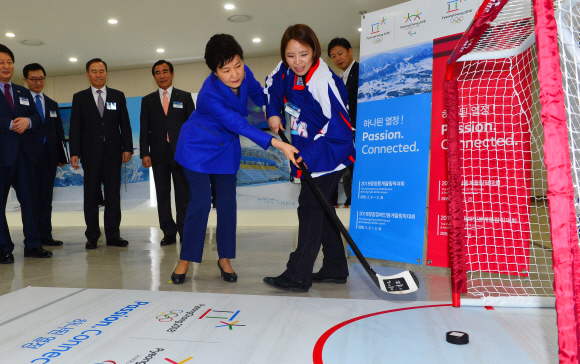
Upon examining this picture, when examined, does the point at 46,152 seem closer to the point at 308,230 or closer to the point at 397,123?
the point at 308,230

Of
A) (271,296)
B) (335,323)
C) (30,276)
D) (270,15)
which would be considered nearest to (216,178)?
(271,296)

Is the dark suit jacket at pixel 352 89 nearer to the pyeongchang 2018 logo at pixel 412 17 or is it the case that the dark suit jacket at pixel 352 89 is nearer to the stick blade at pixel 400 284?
the pyeongchang 2018 logo at pixel 412 17

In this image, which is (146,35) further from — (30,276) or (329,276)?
(329,276)

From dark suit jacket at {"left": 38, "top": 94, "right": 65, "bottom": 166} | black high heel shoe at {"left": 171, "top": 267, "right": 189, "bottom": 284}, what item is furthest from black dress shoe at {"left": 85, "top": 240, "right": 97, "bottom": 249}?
black high heel shoe at {"left": 171, "top": 267, "right": 189, "bottom": 284}

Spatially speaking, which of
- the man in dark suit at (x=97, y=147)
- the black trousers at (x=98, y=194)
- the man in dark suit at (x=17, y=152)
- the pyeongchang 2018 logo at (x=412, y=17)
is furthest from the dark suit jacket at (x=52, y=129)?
the pyeongchang 2018 logo at (x=412, y=17)

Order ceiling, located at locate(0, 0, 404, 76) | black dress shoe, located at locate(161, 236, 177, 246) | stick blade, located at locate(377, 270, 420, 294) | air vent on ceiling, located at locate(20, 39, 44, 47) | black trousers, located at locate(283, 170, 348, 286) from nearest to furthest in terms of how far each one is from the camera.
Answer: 1. stick blade, located at locate(377, 270, 420, 294)
2. black trousers, located at locate(283, 170, 348, 286)
3. black dress shoe, located at locate(161, 236, 177, 246)
4. ceiling, located at locate(0, 0, 404, 76)
5. air vent on ceiling, located at locate(20, 39, 44, 47)

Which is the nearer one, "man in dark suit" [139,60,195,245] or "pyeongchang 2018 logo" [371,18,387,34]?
"pyeongchang 2018 logo" [371,18,387,34]

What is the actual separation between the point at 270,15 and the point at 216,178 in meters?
5.15

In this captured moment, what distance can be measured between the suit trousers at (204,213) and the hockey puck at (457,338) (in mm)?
1314

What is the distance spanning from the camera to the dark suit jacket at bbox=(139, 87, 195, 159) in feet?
12.9

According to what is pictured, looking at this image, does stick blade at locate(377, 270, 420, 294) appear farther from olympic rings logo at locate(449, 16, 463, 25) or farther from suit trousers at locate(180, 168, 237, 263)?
olympic rings logo at locate(449, 16, 463, 25)

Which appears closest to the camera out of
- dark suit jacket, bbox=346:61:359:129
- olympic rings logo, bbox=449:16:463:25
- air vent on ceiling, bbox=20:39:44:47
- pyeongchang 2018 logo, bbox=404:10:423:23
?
olympic rings logo, bbox=449:16:463:25

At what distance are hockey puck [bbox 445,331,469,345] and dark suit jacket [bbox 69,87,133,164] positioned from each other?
10.5 ft

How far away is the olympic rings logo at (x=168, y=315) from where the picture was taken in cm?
173
